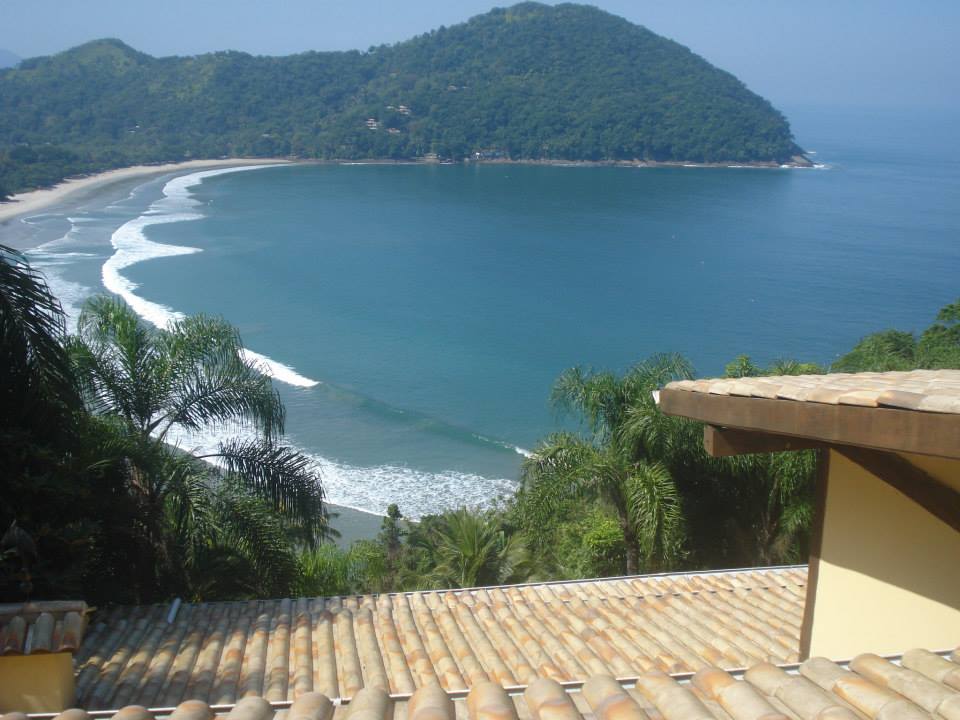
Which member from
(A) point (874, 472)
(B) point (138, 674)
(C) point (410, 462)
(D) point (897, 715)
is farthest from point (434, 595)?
(C) point (410, 462)

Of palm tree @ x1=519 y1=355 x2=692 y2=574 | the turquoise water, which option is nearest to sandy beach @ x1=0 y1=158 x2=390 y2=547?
the turquoise water

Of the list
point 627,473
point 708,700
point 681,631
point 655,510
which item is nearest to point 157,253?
point 627,473

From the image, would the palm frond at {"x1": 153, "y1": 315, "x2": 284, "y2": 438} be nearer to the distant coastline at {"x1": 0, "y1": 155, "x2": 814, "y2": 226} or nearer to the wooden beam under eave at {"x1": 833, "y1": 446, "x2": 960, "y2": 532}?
the wooden beam under eave at {"x1": 833, "y1": 446, "x2": 960, "y2": 532}

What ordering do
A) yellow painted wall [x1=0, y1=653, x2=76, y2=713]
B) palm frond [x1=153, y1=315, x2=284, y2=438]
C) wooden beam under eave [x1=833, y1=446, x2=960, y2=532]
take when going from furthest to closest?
palm frond [x1=153, y1=315, x2=284, y2=438] < yellow painted wall [x1=0, y1=653, x2=76, y2=713] < wooden beam under eave [x1=833, y1=446, x2=960, y2=532]

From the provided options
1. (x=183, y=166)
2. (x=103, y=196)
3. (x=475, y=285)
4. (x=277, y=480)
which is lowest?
(x=475, y=285)

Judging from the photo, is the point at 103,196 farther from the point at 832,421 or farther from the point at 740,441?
the point at 832,421

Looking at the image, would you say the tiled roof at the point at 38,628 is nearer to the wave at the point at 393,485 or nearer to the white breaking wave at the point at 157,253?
the white breaking wave at the point at 157,253

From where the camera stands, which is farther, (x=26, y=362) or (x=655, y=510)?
(x=655, y=510)

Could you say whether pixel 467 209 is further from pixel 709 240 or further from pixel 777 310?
pixel 777 310
